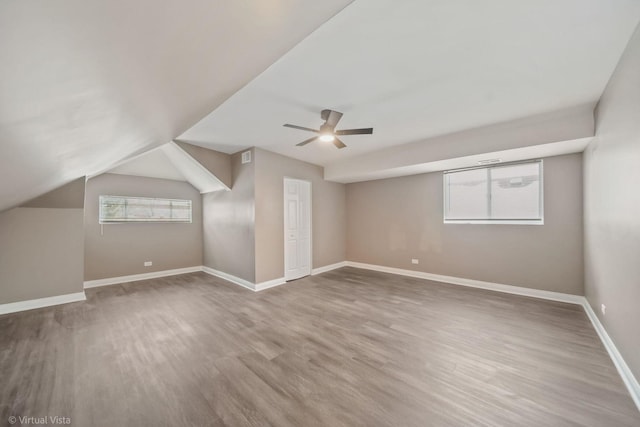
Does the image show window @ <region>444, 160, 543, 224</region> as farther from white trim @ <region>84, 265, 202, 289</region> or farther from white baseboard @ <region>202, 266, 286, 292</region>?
white trim @ <region>84, 265, 202, 289</region>

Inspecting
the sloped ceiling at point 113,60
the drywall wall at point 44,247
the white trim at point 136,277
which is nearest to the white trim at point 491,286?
the white trim at point 136,277

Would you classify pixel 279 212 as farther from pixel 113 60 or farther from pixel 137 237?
pixel 113 60

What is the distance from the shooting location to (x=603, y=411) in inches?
64.5

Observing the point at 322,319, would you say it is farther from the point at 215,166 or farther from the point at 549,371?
the point at 215,166

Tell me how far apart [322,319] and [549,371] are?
229cm

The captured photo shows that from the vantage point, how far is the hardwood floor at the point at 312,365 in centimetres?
164

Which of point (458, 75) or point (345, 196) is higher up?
point (458, 75)

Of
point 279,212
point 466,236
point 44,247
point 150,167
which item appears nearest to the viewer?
point 44,247

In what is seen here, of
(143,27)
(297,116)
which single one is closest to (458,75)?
(297,116)

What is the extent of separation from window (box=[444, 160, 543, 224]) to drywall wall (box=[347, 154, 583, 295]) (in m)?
0.12

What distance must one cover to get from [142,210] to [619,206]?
7.36 meters

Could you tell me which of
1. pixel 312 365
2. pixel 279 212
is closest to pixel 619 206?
pixel 312 365

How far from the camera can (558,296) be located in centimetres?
369

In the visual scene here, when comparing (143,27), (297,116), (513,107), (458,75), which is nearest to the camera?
(143,27)
